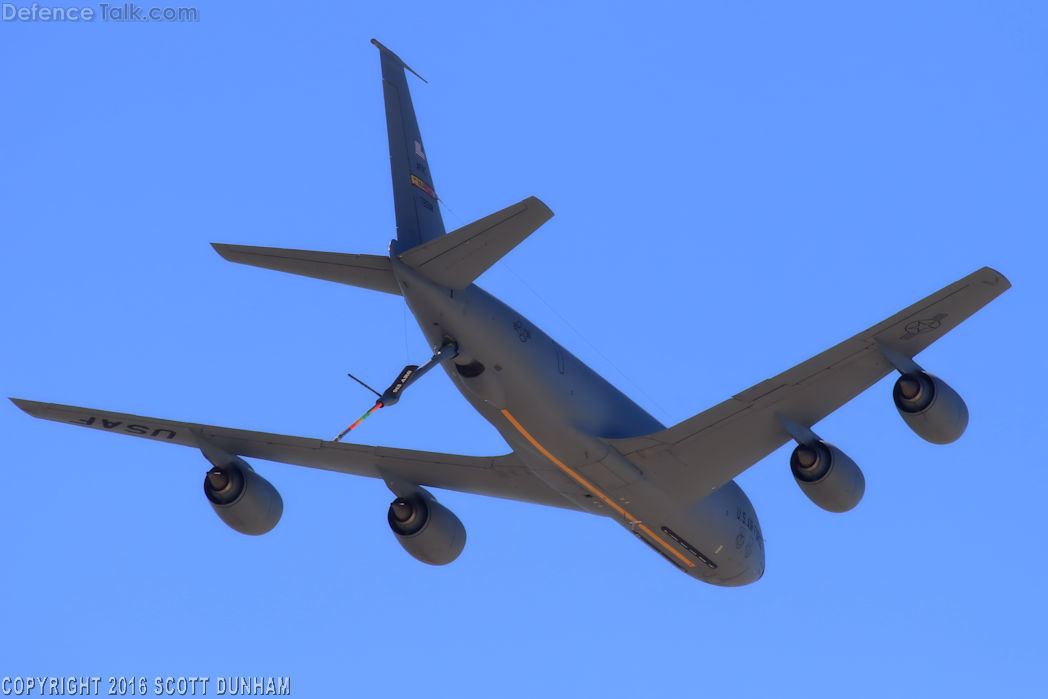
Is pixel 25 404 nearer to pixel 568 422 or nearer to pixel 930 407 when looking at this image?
pixel 568 422

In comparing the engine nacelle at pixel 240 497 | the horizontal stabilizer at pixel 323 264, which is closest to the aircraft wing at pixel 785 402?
the horizontal stabilizer at pixel 323 264

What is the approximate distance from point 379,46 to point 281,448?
727cm

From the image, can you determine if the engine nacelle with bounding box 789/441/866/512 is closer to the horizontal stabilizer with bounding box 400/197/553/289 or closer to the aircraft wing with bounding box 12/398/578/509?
the aircraft wing with bounding box 12/398/578/509

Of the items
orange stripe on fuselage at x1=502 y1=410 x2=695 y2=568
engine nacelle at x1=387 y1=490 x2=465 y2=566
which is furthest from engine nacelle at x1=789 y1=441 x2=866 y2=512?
engine nacelle at x1=387 y1=490 x2=465 y2=566

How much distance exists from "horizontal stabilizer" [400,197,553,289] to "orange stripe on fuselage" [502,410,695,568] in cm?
275

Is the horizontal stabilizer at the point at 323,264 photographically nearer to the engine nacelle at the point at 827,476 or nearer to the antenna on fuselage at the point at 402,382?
the antenna on fuselage at the point at 402,382

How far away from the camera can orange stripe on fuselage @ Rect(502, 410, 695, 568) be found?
20.6 metres

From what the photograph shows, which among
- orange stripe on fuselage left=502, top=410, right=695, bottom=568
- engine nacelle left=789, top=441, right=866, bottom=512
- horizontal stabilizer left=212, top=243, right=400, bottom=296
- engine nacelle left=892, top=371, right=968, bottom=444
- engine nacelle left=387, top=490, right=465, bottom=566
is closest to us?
horizontal stabilizer left=212, top=243, right=400, bottom=296

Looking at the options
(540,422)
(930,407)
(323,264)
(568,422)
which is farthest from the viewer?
(568,422)

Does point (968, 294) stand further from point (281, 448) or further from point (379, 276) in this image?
point (281, 448)

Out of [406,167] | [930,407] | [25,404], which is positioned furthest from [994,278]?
[25,404]

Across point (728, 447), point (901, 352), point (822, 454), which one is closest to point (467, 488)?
point (728, 447)

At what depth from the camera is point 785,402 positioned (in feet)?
69.3

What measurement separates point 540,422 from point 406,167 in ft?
15.2
